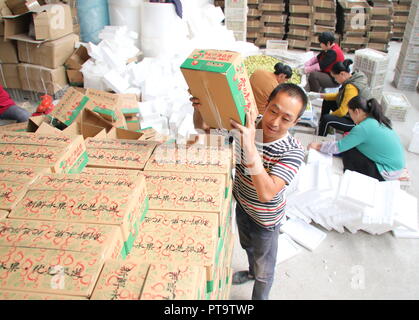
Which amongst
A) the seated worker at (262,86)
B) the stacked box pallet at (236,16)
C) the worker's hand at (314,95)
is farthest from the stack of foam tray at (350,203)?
the stacked box pallet at (236,16)

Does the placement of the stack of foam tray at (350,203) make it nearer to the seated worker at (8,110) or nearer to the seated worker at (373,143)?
the seated worker at (373,143)

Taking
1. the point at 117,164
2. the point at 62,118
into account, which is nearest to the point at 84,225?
the point at 117,164

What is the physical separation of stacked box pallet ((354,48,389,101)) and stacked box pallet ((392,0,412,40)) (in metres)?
3.54

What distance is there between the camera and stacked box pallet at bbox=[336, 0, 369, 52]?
686cm

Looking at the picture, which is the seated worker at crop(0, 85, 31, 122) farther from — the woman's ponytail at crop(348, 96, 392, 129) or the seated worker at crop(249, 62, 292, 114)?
the woman's ponytail at crop(348, 96, 392, 129)

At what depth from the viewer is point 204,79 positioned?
144 cm

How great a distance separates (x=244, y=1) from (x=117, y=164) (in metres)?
5.09

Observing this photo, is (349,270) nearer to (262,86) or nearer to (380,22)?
(262,86)

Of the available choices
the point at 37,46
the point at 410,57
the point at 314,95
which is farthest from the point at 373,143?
the point at 37,46

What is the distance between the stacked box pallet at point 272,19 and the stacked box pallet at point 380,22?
1790 mm

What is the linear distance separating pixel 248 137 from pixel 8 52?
4.24 m

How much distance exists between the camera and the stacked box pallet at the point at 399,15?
24.2 feet

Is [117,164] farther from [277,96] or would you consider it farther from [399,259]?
[399,259]

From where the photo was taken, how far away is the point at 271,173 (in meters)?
1.48
